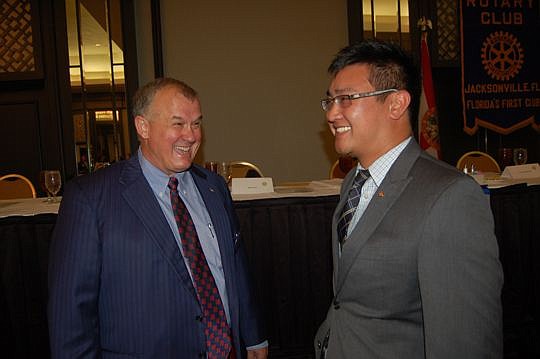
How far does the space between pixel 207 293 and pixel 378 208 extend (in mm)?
676

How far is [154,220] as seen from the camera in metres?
1.43

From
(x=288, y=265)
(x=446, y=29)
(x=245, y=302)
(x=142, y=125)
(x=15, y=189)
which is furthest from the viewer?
(x=446, y=29)

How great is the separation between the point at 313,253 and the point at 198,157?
10.1 feet

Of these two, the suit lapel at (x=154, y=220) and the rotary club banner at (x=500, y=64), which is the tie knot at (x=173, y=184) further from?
the rotary club banner at (x=500, y=64)

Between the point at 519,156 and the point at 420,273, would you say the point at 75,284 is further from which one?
the point at 519,156

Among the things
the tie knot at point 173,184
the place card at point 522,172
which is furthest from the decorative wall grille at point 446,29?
the tie knot at point 173,184

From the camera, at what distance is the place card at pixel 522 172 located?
323 cm

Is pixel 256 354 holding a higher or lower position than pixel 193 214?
lower

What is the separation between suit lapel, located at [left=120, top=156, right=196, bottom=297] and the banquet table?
1.17 m

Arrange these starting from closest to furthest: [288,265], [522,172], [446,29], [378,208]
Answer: [378,208] < [288,265] < [522,172] < [446,29]

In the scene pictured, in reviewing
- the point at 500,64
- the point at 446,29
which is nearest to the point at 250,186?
the point at 446,29

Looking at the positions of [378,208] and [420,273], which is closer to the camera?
[420,273]

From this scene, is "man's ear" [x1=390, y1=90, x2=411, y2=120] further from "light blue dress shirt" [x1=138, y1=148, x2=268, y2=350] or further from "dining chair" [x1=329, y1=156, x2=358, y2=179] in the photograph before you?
"dining chair" [x1=329, y1=156, x2=358, y2=179]

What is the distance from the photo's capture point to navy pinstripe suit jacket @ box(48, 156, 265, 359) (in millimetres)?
1318
